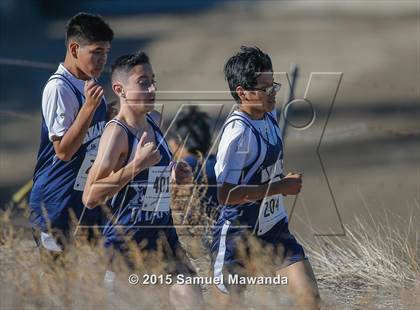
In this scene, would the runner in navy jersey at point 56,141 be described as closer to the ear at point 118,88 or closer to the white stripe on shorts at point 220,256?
the ear at point 118,88

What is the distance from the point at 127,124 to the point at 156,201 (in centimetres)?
44

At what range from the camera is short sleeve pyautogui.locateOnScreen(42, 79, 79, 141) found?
21.7 ft

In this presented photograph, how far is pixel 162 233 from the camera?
629 centimetres

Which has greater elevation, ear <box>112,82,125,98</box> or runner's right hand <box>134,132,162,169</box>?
ear <box>112,82,125,98</box>

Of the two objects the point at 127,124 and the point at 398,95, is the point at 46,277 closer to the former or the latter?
the point at 127,124

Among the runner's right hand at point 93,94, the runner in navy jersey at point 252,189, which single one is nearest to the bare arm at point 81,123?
the runner's right hand at point 93,94

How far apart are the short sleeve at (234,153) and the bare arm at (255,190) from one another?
49 millimetres

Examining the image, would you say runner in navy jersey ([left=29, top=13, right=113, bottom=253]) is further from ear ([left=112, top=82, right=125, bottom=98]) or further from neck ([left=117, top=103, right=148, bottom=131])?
neck ([left=117, top=103, right=148, bottom=131])

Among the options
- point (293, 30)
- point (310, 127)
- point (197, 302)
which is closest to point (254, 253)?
point (197, 302)

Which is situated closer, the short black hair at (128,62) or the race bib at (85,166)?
the short black hair at (128,62)

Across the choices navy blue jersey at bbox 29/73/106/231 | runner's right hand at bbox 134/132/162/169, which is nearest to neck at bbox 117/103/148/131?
runner's right hand at bbox 134/132/162/169

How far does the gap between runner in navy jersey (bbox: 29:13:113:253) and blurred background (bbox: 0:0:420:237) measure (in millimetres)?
2499

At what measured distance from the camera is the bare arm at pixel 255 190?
20.8ft

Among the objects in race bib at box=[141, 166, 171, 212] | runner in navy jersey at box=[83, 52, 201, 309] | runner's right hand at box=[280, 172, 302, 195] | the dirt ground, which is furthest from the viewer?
the dirt ground
